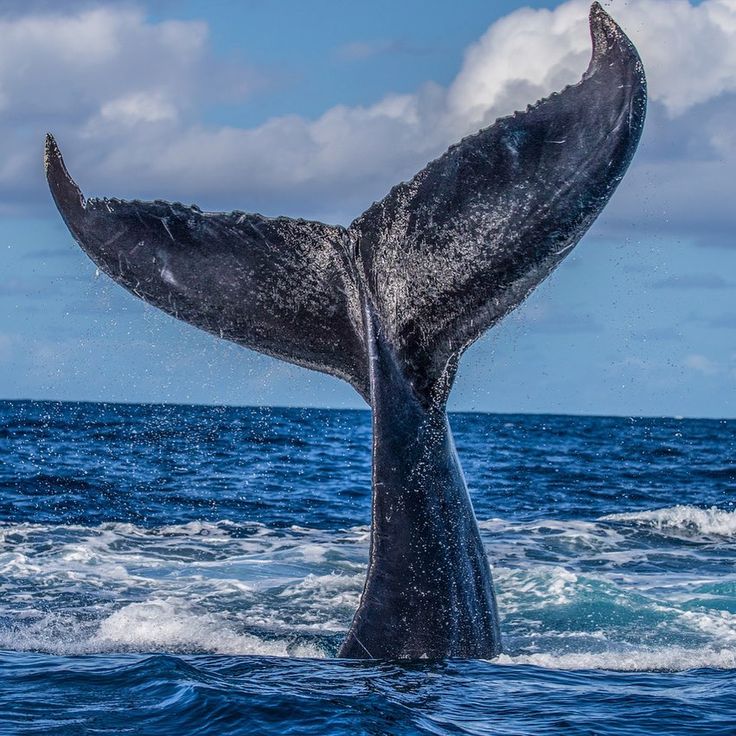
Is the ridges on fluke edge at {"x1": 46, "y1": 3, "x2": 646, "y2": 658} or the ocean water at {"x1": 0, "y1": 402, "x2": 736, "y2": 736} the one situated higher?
the ridges on fluke edge at {"x1": 46, "y1": 3, "x2": 646, "y2": 658}

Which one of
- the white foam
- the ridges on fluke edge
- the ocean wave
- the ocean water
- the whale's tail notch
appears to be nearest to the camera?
the whale's tail notch

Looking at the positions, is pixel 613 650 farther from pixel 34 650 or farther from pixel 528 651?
pixel 34 650

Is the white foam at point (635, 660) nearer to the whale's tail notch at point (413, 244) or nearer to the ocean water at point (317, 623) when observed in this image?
the ocean water at point (317, 623)

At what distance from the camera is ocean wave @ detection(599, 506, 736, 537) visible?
19.9 meters

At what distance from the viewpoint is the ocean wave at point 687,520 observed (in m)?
19.9

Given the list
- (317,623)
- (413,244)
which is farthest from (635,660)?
(413,244)

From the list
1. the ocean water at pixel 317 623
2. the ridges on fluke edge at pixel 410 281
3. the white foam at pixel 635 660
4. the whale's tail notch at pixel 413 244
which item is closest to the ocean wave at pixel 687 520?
the ocean water at pixel 317 623

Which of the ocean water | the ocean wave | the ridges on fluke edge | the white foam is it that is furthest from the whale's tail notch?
the ocean wave

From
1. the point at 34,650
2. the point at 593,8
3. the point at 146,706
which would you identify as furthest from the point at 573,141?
the point at 34,650

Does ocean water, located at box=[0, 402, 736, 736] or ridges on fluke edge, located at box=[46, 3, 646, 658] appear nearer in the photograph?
ridges on fluke edge, located at box=[46, 3, 646, 658]

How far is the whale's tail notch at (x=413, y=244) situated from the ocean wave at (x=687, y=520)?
13917mm

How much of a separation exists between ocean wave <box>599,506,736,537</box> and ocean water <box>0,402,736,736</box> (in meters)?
0.09

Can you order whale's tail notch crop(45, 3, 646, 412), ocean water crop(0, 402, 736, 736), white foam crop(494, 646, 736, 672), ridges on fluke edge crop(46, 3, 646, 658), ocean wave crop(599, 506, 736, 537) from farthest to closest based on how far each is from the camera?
ocean wave crop(599, 506, 736, 537) → white foam crop(494, 646, 736, 672) → ocean water crop(0, 402, 736, 736) → ridges on fluke edge crop(46, 3, 646, 658) → whale's tail notch crop(45, 3, 646, 412)

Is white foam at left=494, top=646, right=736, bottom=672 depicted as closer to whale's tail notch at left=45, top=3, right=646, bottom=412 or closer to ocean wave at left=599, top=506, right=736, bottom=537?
whale's tail notch at left=45, top=3, right=646, bottom=412
